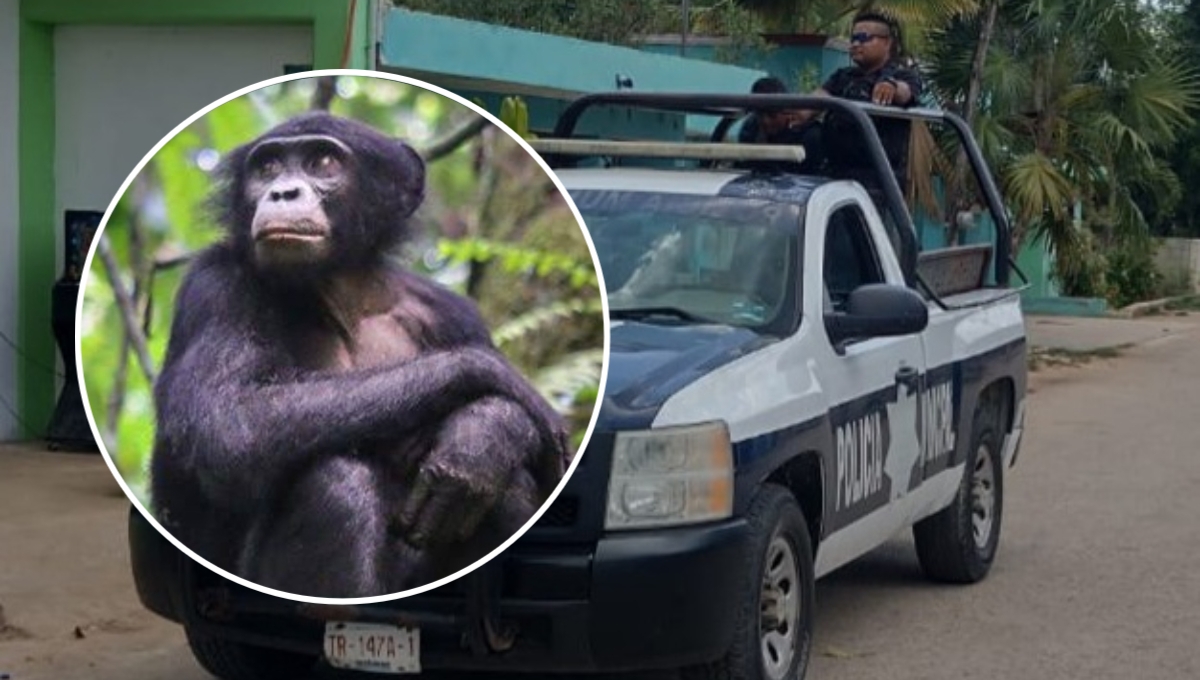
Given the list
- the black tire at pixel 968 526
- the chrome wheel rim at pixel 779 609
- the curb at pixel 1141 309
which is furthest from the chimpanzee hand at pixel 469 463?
the curb at pixel 1141 309

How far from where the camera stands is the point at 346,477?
16.6 ft

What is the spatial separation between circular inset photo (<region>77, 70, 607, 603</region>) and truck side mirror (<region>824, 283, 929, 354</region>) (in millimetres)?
2108

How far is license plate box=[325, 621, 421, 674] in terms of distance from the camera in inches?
233

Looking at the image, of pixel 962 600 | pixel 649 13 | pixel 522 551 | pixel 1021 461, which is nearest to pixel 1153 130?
pixel 649 13

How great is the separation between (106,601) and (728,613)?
3.35m

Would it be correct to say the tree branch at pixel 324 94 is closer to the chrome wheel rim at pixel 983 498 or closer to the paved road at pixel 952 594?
the paved road at pixel 952 594

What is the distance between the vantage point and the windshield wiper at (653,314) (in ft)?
22.5

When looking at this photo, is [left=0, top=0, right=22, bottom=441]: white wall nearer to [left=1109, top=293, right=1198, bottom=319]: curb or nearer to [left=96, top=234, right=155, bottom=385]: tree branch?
[left=96, top=234, right=155, bottom=385]: tree branch

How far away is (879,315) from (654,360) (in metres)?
1.11

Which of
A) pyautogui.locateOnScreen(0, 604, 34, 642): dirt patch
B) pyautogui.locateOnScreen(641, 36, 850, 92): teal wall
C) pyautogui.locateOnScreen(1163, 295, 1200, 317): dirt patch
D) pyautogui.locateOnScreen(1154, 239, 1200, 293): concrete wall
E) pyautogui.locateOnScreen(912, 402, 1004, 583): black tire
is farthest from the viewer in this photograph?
pyautogui.locateOnScreen(1154, 239, 1200, 293): concrete wall

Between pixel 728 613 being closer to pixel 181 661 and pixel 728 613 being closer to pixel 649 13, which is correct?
pixel 181 661

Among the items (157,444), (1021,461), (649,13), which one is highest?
(649,13)

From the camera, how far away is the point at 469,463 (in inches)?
199

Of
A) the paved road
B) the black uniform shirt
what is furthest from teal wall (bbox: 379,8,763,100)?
the paved road
